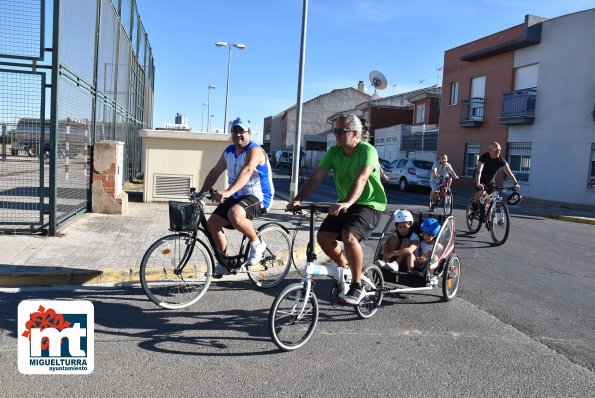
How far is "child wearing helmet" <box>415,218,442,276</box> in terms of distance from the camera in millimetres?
5773

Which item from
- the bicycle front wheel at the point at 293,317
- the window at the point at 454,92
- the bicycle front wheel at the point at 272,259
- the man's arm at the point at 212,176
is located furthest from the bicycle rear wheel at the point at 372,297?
the window at the point at 454,92

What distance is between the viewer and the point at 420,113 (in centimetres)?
4047

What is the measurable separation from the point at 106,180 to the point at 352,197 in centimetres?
750

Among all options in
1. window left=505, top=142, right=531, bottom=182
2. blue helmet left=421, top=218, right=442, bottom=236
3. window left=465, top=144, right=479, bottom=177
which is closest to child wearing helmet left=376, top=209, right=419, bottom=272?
blue helmet left=421, top=218, right=442, bottom=236

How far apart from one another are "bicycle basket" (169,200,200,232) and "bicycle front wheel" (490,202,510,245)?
645cm

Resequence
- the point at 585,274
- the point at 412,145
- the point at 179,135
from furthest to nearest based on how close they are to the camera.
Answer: the point at 412,145 → the point at 179,135 → the point at 585,274

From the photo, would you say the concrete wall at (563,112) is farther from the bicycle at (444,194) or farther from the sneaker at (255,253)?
the sneaker at (255,253)

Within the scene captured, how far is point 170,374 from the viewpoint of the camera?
12.6 feet

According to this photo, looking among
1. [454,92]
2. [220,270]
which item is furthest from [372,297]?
[454,92]

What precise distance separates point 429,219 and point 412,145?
103 ft

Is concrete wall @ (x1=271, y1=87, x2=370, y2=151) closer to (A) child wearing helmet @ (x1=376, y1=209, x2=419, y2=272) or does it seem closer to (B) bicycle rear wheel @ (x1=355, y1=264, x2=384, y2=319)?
(A) child wearing helmet @ (x1=376, y1=209, x2=419, y2=272)

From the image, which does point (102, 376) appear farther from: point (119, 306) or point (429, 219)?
point (429, 219)

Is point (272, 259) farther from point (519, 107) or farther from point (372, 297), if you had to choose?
point (519, 107)

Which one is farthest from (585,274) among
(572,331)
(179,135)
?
(179,135)
